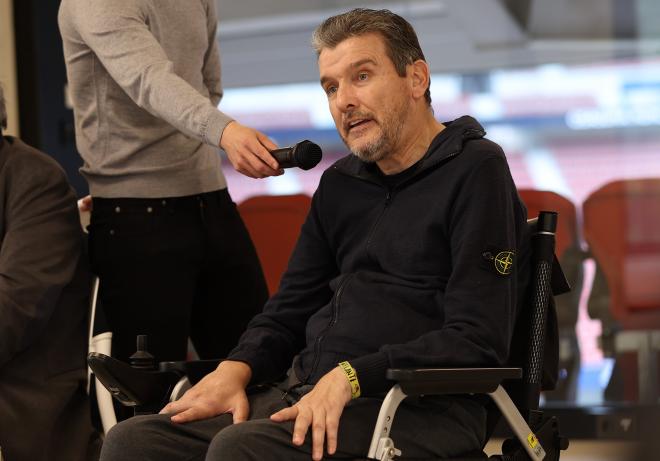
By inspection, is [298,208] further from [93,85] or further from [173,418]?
[173,418]

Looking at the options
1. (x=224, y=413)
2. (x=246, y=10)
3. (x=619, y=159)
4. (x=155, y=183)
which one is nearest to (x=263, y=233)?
(x=246, y=10)

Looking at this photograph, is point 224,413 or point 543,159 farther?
point 543,159

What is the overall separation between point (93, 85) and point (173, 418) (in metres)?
0.95

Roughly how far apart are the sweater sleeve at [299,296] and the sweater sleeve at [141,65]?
1.05ft

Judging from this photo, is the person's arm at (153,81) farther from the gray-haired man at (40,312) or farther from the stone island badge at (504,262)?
the stone island badge at (504,262)

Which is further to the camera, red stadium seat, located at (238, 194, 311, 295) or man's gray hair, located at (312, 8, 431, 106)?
red stadium seat, located at (238, 194, 311, 295)

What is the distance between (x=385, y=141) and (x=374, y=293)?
1.06ft

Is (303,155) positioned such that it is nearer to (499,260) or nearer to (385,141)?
(385,141)

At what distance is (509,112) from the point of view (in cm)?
435

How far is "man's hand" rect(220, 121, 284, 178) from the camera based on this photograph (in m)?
2.18

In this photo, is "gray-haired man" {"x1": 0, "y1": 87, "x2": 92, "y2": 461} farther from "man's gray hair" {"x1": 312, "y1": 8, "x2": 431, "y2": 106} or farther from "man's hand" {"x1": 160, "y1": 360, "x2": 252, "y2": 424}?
"man's gray hair" {"x1": 312, "y1": 8, "x2": 431, "y2": 106}

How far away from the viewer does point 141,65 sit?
2445 millimetres

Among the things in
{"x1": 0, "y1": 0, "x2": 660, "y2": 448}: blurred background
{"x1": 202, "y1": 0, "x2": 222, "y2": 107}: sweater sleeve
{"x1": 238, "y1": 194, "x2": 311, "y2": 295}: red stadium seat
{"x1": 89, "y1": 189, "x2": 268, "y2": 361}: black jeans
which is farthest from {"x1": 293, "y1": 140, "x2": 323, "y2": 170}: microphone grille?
{"x1": 0, "y1": 0, "x2": 660, "y2": 448}: blurred background

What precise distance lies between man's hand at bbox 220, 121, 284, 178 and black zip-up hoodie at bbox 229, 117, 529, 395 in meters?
0.22
